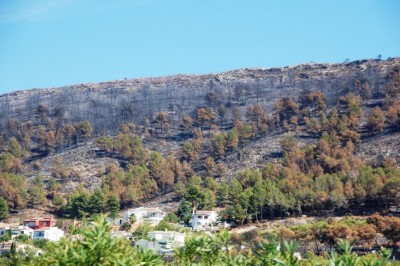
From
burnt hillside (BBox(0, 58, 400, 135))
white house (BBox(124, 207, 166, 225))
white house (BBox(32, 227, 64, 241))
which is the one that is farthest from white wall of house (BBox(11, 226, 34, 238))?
burnt hillside (BBox(0, 58, 400, 135))

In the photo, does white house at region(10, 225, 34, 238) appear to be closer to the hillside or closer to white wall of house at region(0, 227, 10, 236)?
white wall of house at region(0, 227, 10, 236)

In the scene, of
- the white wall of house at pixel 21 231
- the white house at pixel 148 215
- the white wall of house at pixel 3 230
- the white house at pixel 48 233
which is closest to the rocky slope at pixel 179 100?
the white house at pixel 148 215

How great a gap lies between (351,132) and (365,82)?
63.8 feet

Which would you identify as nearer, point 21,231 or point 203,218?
point 21,231

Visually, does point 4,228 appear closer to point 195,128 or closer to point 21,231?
point 21,231

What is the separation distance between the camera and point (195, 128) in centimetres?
7800

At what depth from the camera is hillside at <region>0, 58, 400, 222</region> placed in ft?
198

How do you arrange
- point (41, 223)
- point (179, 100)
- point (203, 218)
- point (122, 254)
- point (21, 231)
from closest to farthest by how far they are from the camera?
point (122, 254) < point (21, 231) < point (203, 218) < point (41, 223) < point (179, 100)

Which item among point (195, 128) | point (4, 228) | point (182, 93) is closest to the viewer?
point (4, 228)

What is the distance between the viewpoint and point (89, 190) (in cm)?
6175

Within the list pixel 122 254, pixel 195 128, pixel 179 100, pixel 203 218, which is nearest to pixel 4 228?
pixel 203 218

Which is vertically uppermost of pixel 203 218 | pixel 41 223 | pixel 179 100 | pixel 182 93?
pixel 182 93

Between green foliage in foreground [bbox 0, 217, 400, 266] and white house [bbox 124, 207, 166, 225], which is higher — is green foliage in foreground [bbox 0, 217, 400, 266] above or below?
above

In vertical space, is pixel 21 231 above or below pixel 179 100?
below
